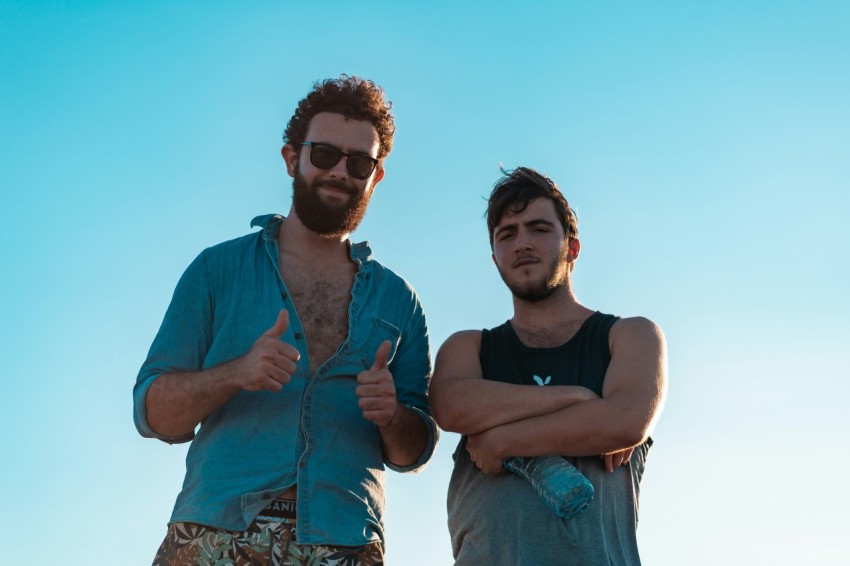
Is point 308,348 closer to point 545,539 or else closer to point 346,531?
point 346,531

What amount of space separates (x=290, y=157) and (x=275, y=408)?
1.73 metres

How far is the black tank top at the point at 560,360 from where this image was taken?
216 inches

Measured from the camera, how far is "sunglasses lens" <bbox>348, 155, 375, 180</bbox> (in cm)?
595

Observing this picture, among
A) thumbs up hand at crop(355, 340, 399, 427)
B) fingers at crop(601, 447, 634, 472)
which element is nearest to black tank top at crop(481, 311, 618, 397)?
fingers at crop(601, 447, 634, 472)

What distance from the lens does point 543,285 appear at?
587 cm

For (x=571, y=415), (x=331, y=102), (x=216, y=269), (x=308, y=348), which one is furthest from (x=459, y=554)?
(x=331, y=102)

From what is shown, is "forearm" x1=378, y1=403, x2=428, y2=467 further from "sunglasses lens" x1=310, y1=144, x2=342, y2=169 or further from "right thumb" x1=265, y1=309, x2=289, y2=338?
"sunglasses lens" x1=310, y1=144, x2=342, y2=169

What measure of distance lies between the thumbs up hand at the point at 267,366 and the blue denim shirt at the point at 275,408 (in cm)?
48

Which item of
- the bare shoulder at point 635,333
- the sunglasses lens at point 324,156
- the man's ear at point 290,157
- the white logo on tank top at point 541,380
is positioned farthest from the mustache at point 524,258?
the man's ear at point 290,157

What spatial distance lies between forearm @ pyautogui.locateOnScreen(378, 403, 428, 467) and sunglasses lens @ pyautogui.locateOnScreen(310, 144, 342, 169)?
59.8 inches

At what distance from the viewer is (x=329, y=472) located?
524 cm

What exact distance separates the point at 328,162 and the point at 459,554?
237 cm

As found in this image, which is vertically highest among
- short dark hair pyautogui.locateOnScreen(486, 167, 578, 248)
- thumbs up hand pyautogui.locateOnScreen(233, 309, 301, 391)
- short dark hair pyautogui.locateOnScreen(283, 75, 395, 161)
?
short dark hair pyautogui.locateOnScreen(283, 75, 395, 161)

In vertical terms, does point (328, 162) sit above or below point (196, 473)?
above
